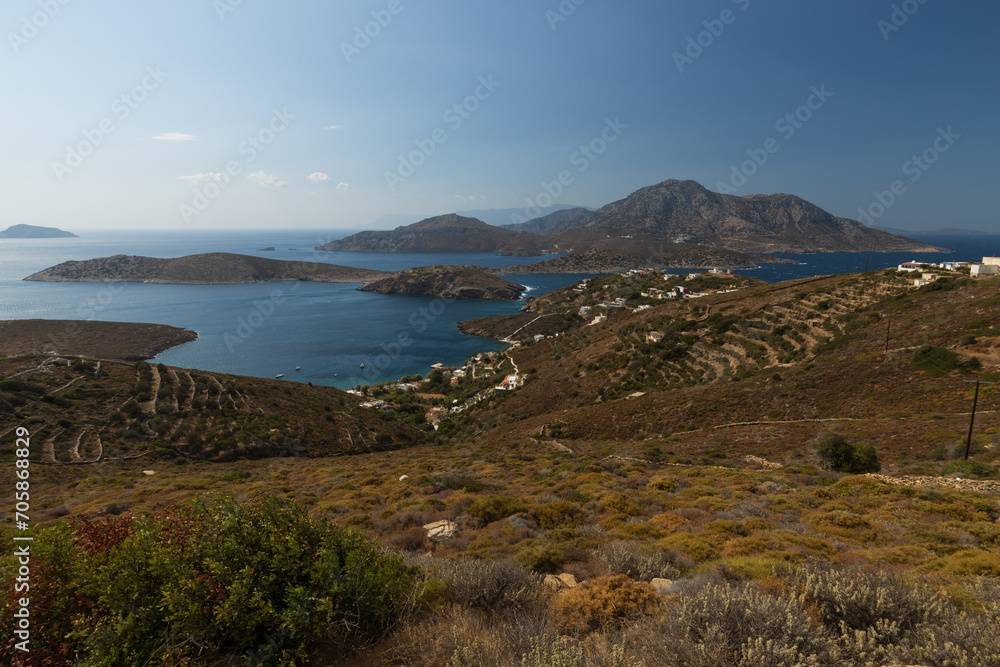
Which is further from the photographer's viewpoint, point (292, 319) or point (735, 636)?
point (292, 319)

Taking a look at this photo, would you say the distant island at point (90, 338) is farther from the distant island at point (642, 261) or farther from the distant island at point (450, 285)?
the distant island at point (642, 261)

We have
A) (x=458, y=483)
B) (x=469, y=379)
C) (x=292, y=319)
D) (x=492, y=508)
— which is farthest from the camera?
(x=292, y=319)

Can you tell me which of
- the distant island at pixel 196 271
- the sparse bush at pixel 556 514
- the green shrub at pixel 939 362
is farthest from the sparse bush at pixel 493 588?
the distant island at pixel 196 271

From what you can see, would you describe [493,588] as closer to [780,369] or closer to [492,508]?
[492,508]

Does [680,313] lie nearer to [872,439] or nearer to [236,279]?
[872,439]

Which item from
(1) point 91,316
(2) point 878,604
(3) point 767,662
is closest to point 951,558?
(2) point 878,604

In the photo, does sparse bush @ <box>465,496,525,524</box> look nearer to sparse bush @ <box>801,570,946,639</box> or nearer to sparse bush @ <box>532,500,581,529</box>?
sparse bush @ <box>532,500,581,529</box>

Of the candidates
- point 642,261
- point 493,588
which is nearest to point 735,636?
point 493,588
